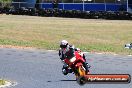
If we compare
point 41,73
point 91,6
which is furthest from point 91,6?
point 41,73

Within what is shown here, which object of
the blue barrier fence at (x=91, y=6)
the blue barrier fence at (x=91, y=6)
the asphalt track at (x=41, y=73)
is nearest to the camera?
the asphalt track at (x=41, y=73)

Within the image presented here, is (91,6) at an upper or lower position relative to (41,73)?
lower

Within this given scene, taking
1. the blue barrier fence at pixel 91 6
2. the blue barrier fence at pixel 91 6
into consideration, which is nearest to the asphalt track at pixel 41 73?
the blue barrier fence at pixel 91 6

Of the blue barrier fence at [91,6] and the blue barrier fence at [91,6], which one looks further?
the blue barrier fence at [91,6]

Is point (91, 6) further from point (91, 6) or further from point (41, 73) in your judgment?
point (41, 73)

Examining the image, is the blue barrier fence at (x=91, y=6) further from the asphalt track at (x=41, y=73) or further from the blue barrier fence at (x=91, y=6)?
the asphalt track at (x=41, y=73)

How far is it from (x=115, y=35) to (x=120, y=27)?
7.46 meters

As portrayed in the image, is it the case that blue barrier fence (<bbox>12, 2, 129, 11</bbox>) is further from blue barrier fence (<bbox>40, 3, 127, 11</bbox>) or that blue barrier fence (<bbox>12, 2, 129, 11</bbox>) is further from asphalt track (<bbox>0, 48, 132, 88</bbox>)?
asphalt track (<bbox>0, 48, 132, 88</bbox>)

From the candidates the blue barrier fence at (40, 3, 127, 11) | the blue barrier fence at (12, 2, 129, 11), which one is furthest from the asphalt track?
the blue barrier fence at (40, 3, 127, 11)

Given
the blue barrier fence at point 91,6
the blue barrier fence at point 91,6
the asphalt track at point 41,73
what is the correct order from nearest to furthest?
the asphalt track at point 41,73 < the blue barrier fence at point 91,6 < the blue barrier fence at point 91,6

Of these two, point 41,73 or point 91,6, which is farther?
point 91,6

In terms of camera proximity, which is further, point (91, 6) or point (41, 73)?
point (91, 6)

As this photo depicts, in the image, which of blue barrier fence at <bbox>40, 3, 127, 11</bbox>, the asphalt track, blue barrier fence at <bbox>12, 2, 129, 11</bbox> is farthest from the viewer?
blue barrier fence at <bbox>40, 3, 127, 11</bbox>

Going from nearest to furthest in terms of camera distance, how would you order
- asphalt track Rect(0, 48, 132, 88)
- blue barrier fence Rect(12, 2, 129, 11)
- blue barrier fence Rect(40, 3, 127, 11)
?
asphalt track Rect(0, 48, 132, 88), blue barrier fence Rect(12, 2, 129, 11), blue barrier fence Rect(40, 3, 127, 11)
